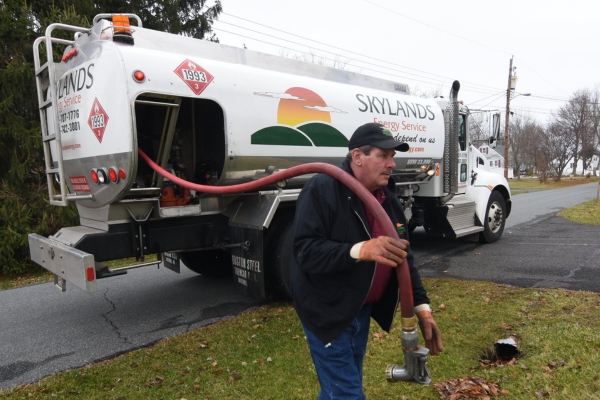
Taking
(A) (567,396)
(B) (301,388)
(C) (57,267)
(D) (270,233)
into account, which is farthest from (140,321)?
(A) (567,396)

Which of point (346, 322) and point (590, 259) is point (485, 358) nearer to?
point (346, 322)

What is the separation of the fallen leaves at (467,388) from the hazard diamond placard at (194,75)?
339cm

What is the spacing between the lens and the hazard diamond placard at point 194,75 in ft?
14.1

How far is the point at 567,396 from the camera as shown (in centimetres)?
298

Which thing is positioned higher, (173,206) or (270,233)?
(173,206)

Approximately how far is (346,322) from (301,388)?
1557 millimetres

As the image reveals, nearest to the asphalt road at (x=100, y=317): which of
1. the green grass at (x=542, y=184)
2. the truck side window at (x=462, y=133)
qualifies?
the truck side window at (x=462, y=133)

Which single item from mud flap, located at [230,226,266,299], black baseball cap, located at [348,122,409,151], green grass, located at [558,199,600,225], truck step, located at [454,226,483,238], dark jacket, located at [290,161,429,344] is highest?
black baseball cap, located at [348,122,409,151]

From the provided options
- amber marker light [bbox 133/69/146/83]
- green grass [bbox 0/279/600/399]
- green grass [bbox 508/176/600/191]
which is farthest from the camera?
green grass [bbox 508/176/600/191]

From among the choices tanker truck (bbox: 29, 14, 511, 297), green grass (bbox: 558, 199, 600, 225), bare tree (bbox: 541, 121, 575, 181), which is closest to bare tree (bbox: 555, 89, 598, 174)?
bare tree (bbox: 541, 121, 575, 181)

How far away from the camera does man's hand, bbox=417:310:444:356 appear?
231cm

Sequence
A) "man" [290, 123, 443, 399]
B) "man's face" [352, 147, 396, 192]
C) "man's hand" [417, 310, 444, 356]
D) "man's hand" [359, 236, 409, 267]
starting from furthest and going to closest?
1. "man's hand" [417, 310, 444, 356]
2. "man's face" [352, 147, 396, 192]
3. "man" [290, 123, 443, 399]
4. "man's hand" [359, 236, 409, 267]

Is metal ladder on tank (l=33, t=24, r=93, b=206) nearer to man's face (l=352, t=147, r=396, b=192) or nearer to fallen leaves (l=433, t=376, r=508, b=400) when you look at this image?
man's face (l=352, t=147, r=396, b=192)

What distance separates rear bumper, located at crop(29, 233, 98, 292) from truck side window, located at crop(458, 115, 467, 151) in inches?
265
